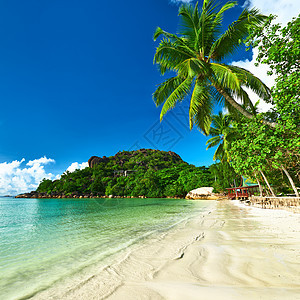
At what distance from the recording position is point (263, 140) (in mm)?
7402

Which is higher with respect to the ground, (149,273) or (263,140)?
(263,140)

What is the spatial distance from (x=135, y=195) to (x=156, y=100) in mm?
49198

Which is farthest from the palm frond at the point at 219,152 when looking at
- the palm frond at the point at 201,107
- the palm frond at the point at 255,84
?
the palm frond at the point at 255,84

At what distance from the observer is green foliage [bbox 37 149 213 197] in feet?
160

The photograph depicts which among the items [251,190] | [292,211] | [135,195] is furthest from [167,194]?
[292,211]

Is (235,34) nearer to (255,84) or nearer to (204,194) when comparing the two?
(255,84)

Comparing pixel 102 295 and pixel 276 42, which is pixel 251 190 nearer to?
pixel 276 42

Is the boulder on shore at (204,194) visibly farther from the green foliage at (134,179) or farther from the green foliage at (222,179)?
the green foliage at (134,179)

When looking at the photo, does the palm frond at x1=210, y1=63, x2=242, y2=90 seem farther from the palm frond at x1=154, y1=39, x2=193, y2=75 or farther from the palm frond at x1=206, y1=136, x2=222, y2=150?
the palm frond at x1=206, y1=136, x2=222, y2=150

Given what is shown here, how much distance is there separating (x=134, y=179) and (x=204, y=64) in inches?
2184

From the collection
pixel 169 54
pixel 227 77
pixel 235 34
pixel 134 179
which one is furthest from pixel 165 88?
pixel 134 179

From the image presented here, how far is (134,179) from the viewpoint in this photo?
60.8 metres

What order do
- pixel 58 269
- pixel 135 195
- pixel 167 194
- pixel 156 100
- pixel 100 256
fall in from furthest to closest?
1. pixel 135 195
2. pixel 167 194
3. pixel 156 100
4. pixel 100 256
5. pixel 58 269

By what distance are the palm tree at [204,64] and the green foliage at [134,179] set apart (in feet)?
127
